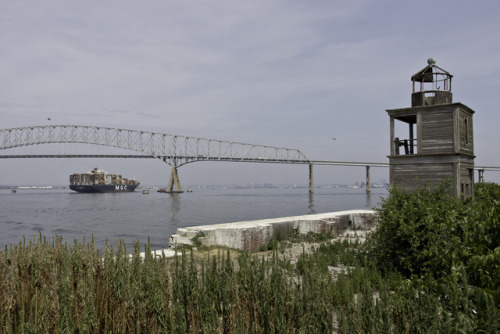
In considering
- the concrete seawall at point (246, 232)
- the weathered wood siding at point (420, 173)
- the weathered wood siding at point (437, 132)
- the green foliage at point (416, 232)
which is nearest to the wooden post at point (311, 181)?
the weathered wood siding at point (420, 173)

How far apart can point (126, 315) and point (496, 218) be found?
4244 millimetres

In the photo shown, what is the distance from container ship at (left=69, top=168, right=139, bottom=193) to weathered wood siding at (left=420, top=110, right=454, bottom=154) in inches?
6032

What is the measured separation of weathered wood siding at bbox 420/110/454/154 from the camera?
16.0 meters

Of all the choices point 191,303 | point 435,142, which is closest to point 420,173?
point 435,142

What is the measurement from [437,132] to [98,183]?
159 metres

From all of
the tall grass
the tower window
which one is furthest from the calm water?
the tower window

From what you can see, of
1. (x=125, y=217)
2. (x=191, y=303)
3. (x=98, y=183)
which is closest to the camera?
(x=191, y=303)

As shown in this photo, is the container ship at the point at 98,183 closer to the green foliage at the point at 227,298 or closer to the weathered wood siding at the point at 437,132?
the weathered wood siding at the point at 437,132

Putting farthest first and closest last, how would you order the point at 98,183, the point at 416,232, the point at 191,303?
the point at 98,183
the point at 416,232
the point at 191,303

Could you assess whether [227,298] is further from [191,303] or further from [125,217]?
[125,217]

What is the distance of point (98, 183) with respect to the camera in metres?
160

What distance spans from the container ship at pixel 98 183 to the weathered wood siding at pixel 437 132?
503ft

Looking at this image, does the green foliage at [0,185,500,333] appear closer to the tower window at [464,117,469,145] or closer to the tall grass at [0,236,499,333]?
the tall grass at [0,236,499,333]

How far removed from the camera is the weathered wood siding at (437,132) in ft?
52.4
